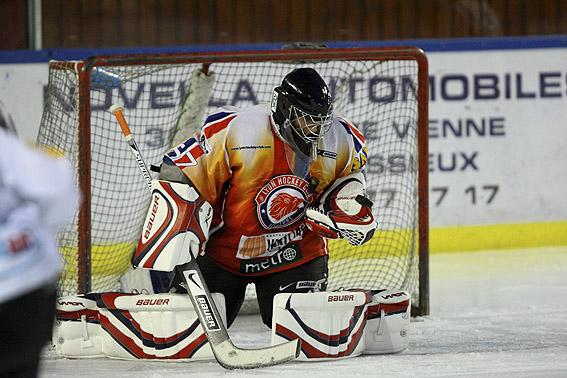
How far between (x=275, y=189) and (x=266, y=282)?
0.34 m

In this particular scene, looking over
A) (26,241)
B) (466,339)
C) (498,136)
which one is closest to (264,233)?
(466,339)

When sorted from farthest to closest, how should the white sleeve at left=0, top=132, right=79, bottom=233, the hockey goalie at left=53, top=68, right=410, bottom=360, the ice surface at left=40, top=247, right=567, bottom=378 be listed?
the hockey goalie at left=53, top=68, right=410, bottom=360
the ice surface at left=40, top=247, right=567, bottom=378
the white sleeve at left=0, top=132, right=79, bottom=233

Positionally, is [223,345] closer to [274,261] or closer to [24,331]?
[274,261]

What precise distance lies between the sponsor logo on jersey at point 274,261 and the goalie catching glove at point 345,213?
11cm

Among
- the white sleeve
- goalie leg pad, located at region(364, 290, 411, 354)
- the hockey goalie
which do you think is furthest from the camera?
goalie leg pad, located at region(364, 290, 411, 354)

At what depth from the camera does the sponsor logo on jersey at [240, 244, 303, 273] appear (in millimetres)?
3613

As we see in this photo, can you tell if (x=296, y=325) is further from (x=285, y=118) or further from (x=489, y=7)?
(x=489, y=7)

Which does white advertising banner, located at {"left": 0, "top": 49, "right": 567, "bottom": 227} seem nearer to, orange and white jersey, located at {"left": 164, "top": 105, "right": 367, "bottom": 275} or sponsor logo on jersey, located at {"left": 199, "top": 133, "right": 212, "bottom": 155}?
Result: orange and white jersey, located at {"left": 164, "top": 105, "right": 367, "bottom": 275}

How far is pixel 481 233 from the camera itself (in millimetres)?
5918

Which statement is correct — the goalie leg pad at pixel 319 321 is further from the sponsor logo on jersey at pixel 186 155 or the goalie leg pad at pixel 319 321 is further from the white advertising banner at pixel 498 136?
the white advertising banner at pixel 498 136

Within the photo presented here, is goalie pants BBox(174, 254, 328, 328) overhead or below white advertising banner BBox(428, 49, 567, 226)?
below

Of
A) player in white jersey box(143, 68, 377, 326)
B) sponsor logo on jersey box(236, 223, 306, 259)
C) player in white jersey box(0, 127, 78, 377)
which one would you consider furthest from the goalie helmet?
player in white jersey box(0, 127, 78, 377)

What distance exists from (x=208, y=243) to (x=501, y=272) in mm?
2033

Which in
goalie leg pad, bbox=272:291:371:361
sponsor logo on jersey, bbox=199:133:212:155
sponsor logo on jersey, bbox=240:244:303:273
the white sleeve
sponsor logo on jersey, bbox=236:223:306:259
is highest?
sponsor logo on jersey, bbox=199:133:212:155
